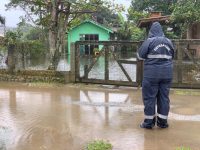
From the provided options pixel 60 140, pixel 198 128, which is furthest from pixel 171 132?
pixel 60 140

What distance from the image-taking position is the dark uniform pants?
7105 mm

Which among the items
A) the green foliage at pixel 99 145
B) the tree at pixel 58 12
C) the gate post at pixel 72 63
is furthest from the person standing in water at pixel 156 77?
the tree at pixel 58 12

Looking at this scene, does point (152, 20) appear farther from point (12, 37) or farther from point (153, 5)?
point (153, 5)

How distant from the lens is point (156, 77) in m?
7.08

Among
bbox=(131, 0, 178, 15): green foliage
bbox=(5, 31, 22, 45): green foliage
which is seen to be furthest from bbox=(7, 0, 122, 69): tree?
bbox=(131, 0, 178, 15): green foliage

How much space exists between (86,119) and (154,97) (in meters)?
1.51

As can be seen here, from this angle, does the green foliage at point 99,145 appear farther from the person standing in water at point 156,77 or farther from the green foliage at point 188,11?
the green foliage at point 188,11

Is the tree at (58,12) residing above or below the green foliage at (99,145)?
above

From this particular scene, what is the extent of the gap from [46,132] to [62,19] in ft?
25.6

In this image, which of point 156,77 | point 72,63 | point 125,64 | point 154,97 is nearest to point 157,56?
point 156,77

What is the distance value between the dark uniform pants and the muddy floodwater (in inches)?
10.8

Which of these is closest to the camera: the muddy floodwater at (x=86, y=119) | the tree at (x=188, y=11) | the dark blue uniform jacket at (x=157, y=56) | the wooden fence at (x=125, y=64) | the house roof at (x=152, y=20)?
the muddy floodwater at (x=86, y=119)

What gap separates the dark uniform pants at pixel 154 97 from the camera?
23.3 feet

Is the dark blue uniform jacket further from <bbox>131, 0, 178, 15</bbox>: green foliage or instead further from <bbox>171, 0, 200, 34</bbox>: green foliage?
<bbox>131, 0, 178, 15</bbox>: green foliage
